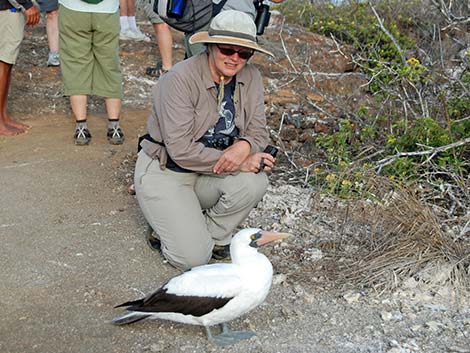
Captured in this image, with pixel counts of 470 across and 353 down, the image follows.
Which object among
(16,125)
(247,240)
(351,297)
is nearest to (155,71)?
(16,125)

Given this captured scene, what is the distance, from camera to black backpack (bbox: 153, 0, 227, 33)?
5.16 m

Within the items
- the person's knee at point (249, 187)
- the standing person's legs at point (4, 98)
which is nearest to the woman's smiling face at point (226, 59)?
the person's knee at point (249, 187)

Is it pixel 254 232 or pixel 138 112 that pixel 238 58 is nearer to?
pixel 254 232

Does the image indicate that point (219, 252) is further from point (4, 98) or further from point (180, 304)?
point (4, 98)

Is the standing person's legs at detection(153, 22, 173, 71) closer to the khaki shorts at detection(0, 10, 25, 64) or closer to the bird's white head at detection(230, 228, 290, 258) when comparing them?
the khaki shorts at detection(0, 10, 25, 64)

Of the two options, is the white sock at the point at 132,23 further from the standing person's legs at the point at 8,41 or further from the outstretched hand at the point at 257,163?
the outstretched hand at the point at 257,163

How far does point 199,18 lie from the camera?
5.23 metres

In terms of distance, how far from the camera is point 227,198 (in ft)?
14.1

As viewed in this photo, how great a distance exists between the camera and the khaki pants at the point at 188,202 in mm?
4238

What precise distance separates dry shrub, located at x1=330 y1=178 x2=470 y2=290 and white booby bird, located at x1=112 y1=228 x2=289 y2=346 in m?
0.86

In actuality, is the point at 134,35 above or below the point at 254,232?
below

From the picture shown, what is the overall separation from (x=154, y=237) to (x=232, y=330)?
1049 millimetres

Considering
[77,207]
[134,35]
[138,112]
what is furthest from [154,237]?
[134,35]

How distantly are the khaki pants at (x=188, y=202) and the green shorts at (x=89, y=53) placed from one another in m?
1.95
